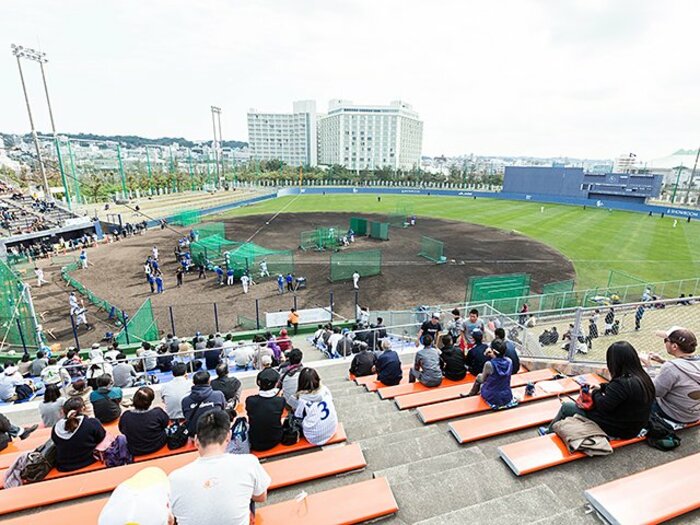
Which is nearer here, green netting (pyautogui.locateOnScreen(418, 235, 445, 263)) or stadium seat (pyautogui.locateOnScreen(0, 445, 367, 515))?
stadium seat (pyautogui.locateOnScreen(0, 445, 367, 515))

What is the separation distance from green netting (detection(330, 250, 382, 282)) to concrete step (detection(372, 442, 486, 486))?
19357 mm

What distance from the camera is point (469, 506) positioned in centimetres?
339

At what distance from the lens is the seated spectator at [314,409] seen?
4547 mm

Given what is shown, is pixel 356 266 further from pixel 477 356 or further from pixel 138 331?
pixel 477 356

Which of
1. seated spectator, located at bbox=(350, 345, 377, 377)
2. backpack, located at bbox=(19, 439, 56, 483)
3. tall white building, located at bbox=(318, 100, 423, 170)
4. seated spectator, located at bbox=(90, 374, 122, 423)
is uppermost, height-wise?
tall white building, located at bbox=(318, 100, 423, 170)

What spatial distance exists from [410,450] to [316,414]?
50.8 inches

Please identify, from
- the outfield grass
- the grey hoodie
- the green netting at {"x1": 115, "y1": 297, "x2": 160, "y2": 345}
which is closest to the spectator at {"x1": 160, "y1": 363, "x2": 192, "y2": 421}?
the grey hoodie

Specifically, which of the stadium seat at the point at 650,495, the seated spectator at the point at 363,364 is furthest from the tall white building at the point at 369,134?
the stadium seat at the point at 650,495

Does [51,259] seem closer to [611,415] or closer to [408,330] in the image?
[408,330]

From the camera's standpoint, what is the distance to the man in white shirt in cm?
262

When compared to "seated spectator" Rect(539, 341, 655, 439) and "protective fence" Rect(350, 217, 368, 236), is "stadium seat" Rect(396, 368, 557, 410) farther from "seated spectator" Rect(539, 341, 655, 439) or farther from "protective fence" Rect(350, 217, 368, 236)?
"protective fence" Rect(350, 217, 368, 236)

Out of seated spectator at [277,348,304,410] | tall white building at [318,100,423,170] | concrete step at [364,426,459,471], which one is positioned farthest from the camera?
tall white building at [318,100,423,170]

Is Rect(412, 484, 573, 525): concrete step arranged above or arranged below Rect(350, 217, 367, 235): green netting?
above

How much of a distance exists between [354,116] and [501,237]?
12688cm
